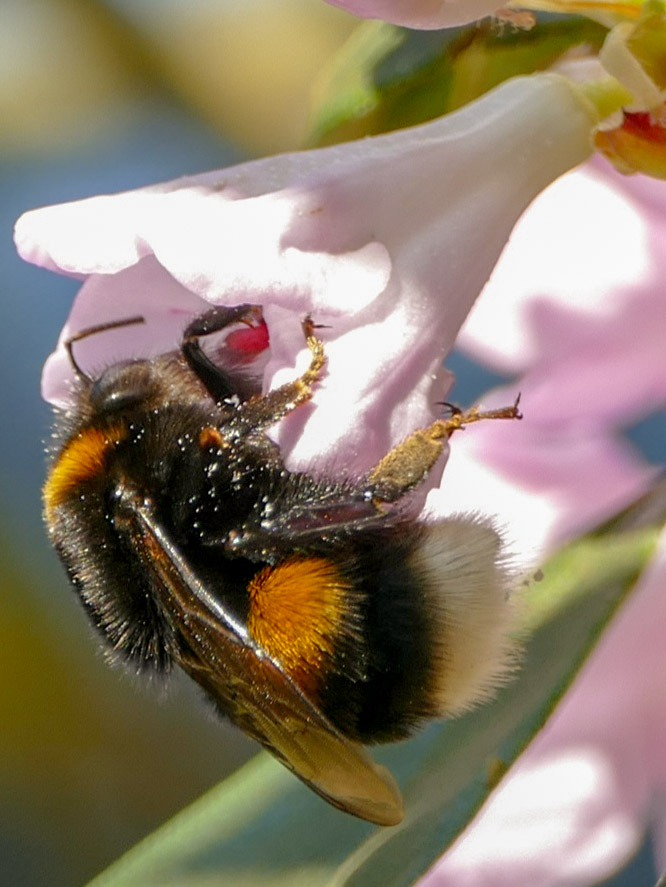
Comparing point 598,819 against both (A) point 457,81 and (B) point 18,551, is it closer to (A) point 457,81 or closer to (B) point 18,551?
(A) point 457,81

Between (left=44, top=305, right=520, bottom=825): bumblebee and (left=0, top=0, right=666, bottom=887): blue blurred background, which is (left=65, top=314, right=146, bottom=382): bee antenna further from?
(left=0, top=0, right=666, bottom=887): blue blurred background

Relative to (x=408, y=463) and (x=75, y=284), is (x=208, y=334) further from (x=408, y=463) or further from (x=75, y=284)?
(x=75, y=284)

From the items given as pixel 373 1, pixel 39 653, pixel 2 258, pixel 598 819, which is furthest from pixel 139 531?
pixel 2 258

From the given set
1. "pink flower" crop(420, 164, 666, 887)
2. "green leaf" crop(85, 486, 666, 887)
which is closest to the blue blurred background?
"pink flower" crop(420, 164, 666, 887)

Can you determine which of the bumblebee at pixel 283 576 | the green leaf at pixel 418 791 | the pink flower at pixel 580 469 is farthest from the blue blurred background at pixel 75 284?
the bumblebee at pixel 283 576

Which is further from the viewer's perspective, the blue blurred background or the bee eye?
the blue blurred background

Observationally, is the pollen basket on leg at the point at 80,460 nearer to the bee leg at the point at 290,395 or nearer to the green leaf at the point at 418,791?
the bee leg at the point at 290,395

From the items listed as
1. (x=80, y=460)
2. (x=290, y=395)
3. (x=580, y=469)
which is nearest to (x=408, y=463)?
(x=290, y=395)
